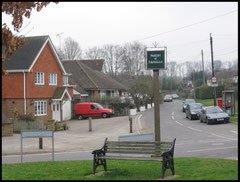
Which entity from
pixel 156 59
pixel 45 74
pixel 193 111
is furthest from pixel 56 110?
pixel 156 59

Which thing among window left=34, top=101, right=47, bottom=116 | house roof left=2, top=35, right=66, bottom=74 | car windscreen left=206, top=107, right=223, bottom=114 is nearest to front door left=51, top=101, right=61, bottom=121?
window left=34, top=101, right=47, bottom=116

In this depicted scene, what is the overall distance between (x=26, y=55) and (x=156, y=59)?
78.9 feet

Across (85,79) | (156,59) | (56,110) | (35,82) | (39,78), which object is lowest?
(56,110)

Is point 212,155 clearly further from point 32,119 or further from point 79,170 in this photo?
point 32,119

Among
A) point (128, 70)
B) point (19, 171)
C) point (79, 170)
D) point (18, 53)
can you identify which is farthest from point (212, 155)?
point (128, 70)

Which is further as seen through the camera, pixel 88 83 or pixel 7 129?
pixel 88 83

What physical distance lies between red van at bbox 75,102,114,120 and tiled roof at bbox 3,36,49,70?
31.7 feet

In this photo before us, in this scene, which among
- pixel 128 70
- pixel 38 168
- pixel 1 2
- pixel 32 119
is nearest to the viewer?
pixel 1 2

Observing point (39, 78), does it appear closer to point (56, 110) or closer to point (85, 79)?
point (56, 110)

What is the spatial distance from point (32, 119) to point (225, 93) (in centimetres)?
1753

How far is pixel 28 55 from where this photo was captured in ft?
109

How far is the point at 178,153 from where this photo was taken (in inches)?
584

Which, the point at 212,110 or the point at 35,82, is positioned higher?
the point at 35,82

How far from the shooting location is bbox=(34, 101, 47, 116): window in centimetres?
3366
